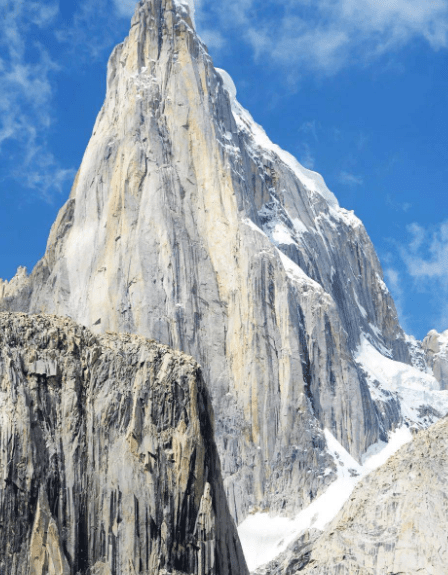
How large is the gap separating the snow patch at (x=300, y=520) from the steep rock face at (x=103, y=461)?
49685 mm

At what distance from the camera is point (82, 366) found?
237 feet

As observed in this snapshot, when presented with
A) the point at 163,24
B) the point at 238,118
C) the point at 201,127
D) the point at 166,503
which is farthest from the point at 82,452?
the point at 238,118

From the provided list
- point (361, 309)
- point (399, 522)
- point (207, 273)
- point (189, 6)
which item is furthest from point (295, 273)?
point (399, 522)

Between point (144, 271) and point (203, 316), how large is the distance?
22.9 feet

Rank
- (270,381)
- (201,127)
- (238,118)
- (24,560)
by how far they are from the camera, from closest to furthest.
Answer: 1. (24,560)
2. (270,381)
3. (201,127)
4. (238,118)

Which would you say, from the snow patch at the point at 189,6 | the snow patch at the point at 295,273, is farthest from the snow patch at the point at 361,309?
the snow patch at the point at 189,6

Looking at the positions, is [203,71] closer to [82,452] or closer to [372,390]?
[372,390]

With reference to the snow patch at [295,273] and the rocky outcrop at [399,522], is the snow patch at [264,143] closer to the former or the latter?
the snow patch at [295,273]

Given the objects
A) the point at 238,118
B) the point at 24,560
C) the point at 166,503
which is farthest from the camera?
the point at 238,118

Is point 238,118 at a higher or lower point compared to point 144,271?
higher

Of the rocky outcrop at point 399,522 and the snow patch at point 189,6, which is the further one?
the snow patch at point 189,6

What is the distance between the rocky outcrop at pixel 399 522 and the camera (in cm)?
7488

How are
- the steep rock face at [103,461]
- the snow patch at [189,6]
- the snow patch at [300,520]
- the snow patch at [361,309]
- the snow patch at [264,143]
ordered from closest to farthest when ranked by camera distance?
the steep rock face at [103,461] < the snow patch at [300,520] < the snow patch at [189,6] < the snow patch at [264,143] < the snow patch at [361,309]

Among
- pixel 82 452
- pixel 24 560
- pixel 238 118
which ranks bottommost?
pixel 24 560
